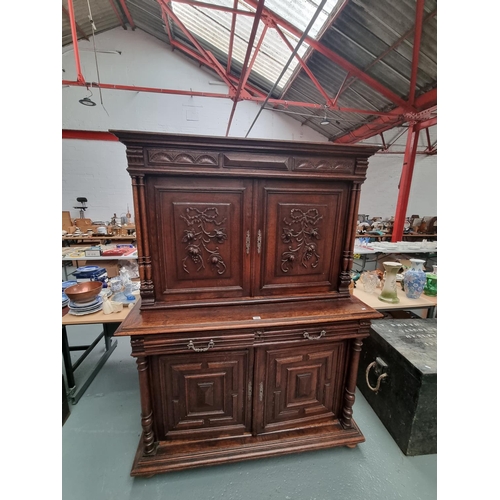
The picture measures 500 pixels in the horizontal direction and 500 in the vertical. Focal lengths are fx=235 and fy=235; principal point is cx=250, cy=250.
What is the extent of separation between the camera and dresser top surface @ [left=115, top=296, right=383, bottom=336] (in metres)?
1.19

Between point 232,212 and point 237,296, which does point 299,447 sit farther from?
point 232,212

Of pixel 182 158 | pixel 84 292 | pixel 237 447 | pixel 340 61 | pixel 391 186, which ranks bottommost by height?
pixel 237 447

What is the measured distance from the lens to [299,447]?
1434mm

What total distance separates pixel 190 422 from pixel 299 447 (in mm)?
682

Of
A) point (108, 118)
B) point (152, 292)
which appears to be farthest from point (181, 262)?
point (108, 118)

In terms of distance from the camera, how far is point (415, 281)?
7.07 ft

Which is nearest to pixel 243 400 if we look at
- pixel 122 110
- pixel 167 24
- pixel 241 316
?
pixel 241 316

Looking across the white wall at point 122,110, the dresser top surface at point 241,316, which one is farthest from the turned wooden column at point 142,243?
the white wall at point 122,110

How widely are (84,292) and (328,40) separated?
4847mm

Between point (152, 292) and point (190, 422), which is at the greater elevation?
point (152, 292)

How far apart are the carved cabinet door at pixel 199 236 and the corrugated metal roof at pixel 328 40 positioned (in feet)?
11.9

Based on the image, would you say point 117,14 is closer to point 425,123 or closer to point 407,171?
point 425,123

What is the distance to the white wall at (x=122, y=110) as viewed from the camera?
5754 mm

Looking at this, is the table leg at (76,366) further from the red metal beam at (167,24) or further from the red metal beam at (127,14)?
the red metal beam at (127,14)
